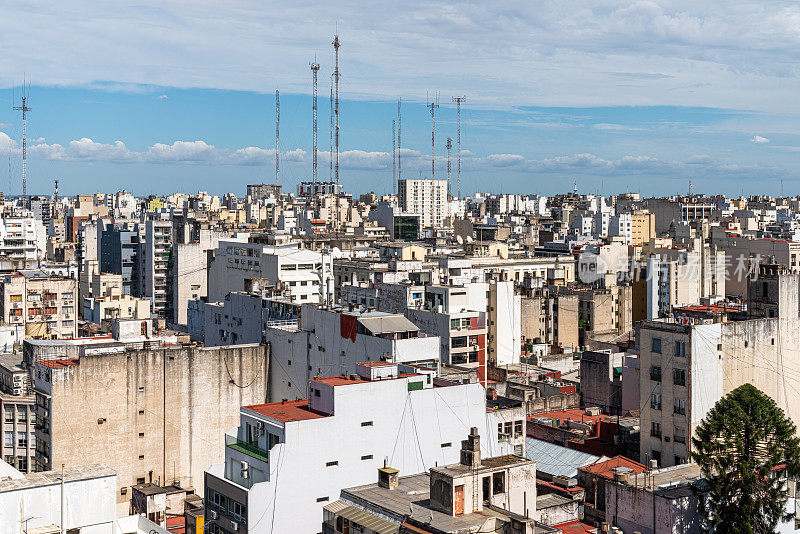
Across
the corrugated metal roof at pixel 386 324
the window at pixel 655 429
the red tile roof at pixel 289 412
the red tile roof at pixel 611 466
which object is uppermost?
the corrugated metal roof at pixel 386 324

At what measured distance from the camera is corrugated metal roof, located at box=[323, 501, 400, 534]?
86.5 feet

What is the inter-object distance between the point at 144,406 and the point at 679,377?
24.6 metres

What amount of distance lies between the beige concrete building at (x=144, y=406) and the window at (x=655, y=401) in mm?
20970

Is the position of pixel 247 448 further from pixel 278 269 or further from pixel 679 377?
pixel 278 269

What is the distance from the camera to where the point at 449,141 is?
190125mm

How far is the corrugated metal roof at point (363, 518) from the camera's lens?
26.4m

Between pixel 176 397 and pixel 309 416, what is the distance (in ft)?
55.2

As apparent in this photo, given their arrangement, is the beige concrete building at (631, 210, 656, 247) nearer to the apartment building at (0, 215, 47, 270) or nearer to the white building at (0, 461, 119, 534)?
the apartment building at (0, 215, 47, 270)

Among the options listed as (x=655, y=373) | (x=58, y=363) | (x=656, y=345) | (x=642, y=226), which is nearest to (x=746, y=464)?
(x=655, y=373)

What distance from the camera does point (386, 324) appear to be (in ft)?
153

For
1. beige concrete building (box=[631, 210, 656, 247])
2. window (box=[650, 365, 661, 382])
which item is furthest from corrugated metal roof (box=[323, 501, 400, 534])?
beige concrete building (box=[631, 210, 656, 247])

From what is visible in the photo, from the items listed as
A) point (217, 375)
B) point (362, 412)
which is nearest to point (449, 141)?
point (217, 375)

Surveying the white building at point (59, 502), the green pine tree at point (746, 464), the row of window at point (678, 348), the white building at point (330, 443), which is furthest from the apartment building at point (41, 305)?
the green pine tree at point (746, 464)

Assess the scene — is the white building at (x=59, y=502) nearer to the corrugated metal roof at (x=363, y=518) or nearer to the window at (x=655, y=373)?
the corrugated metal roof at (x=363, y=518)
